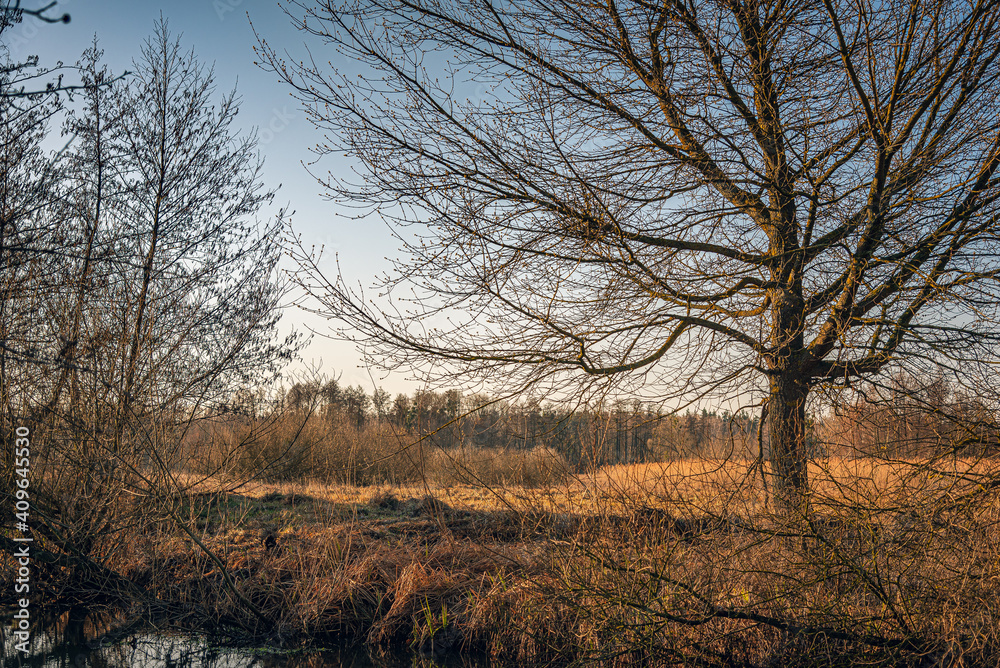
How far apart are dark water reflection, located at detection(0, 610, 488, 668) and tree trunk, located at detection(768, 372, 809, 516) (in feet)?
9.64

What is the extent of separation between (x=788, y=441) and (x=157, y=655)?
5.96 m

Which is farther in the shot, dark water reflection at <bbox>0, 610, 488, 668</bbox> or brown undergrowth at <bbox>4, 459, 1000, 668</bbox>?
dark water reflection at <bbox>0, 610, 488, 668</bbox>

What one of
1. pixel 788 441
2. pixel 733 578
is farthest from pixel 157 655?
pixel 788 441

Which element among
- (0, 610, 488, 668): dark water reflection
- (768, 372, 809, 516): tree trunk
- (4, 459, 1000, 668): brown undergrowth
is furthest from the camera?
(0, 610, 488, 668): dark water reflection

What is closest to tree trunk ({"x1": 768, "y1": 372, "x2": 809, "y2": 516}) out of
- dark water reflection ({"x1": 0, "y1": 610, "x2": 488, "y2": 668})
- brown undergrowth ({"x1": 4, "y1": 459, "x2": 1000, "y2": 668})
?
brown undergrowth ({"x1": 4, "y1": 459, "x2": 1000, "y2": 668})

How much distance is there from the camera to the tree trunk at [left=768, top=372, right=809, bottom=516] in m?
4.72

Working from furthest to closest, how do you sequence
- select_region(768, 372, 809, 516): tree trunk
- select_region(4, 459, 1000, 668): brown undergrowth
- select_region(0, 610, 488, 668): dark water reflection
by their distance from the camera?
1. select_region(0, 610, 488, 668): dark water reflection
2. select_region(768, 372, 809, 516): tree trunk
3. select_region(4, 459, 1000, 668): brown undergrowth

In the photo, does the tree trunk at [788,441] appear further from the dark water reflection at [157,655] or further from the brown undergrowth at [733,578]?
the dark water reflection at [157,655]

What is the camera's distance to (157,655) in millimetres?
5660

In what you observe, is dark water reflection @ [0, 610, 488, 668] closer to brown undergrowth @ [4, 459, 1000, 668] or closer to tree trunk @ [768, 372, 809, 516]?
brown undergrowth @ [4, 459, 1000, 668]

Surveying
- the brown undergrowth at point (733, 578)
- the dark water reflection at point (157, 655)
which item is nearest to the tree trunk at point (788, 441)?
the brown undergrowth at point (733, 578)

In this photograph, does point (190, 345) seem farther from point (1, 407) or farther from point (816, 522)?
point (816, 522)

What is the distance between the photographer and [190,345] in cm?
786

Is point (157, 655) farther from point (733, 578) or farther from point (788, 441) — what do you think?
point (788, 441)
